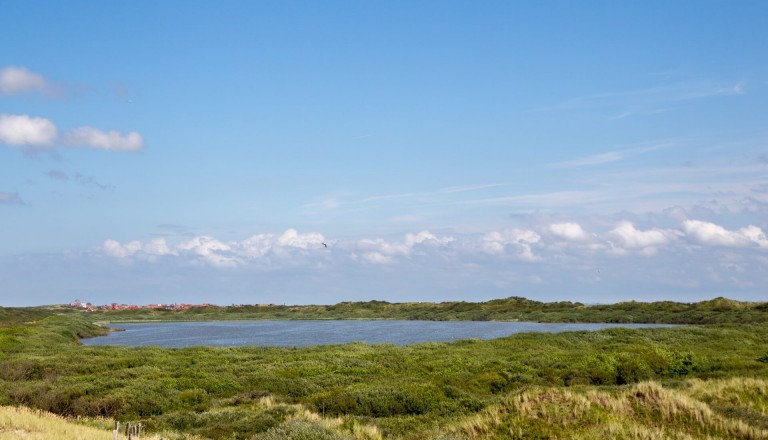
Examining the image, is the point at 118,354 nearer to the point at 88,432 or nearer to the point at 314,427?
the point at 88,432

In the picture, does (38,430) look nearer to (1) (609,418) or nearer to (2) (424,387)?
(1) (609,418)

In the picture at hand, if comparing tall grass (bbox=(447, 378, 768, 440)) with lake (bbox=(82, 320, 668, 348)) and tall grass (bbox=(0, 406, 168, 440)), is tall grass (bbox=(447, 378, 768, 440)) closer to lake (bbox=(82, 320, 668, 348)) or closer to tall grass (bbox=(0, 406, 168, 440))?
tall grass (bbox=(0, 406, 168, 440))

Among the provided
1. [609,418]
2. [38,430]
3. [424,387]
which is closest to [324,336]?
[424,387]

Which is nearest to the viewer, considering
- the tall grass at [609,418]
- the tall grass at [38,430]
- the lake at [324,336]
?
the tall grass at [38,430]

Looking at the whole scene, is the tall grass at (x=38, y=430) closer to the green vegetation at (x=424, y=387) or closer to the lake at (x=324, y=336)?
the green vegetation at (x=424, y=387)

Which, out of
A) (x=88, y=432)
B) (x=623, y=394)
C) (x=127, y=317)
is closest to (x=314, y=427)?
(x=88, y=432)

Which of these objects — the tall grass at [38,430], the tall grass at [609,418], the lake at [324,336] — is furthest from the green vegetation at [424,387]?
the lake at [324,336]

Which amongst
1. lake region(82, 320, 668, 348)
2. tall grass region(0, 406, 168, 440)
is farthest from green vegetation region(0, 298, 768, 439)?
lake region(82, 320, 668, 348)

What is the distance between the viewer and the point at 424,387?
2845cm

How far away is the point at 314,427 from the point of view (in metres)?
16.9

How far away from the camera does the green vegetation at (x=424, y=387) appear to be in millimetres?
18172

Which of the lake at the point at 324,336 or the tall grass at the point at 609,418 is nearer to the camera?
the tall grass at the point at 609,418

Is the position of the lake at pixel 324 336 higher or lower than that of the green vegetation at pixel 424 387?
lower

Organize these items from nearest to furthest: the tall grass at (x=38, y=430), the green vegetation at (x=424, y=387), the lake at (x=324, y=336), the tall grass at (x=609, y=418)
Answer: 1. the tall grass at (x=38, y=430)
2. the tall grass at (x=609, y=418)
3. the green vegetation at (x=424, y=387)
4. the lake at (x=324, y=336)
